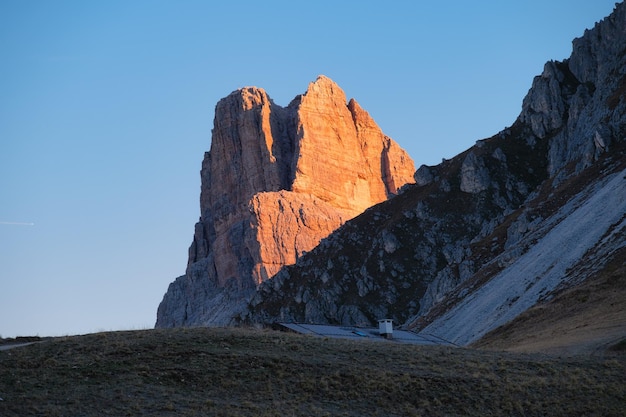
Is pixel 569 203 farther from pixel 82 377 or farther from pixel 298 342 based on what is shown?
pixel 82 377

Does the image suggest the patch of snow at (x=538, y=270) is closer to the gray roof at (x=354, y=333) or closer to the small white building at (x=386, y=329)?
the gray roof at (x=354, y=333)

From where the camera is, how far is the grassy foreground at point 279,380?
39969 millimetres

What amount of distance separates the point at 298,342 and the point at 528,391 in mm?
12741

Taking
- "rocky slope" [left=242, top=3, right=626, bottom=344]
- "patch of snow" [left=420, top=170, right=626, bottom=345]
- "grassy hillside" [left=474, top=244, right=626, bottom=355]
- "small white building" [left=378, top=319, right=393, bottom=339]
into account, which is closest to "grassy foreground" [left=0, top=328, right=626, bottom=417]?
"grassy hillside" [left=474, top=244, right=626, bottom=355]

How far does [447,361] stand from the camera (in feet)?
163

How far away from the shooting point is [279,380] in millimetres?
43969

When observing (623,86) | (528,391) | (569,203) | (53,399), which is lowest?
(528,391)

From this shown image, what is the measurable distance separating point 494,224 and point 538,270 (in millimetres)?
33445

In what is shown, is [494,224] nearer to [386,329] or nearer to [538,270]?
[538,270]

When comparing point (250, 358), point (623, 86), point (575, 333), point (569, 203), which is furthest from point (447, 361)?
point (623, 86)

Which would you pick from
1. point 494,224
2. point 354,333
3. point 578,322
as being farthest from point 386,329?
point 494,224

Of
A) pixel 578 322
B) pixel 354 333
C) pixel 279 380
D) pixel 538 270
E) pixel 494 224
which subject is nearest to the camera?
pixel 279 380

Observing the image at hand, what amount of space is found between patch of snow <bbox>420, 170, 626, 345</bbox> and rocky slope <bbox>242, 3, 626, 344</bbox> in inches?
9.4

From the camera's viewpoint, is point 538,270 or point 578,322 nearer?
point 578,322
